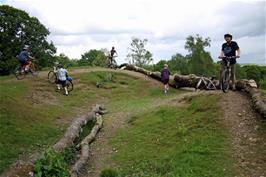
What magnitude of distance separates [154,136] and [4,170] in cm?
551

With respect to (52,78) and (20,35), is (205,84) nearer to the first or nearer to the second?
(52,78)

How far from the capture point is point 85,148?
14047 mm

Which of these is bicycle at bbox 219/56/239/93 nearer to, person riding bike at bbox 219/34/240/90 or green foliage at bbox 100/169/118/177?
person riding bike at bbox 219/34/240/90

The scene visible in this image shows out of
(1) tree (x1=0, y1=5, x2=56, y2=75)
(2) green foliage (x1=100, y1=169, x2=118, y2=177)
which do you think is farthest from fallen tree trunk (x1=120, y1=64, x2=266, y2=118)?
(1) tree (x1=0, y1=5, x2=56, y2=75)

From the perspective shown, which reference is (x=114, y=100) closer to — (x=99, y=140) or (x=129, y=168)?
(x=99, y=140)

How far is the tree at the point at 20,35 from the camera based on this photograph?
43750mm

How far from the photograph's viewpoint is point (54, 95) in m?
25.5

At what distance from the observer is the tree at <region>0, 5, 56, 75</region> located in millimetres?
43750

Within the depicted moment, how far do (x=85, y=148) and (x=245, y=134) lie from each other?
16.9ft

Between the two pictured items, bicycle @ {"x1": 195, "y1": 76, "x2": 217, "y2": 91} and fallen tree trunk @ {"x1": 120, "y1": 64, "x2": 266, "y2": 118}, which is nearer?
fallen tree trunk @ {"x1": 120, "y1": 64, "x2": 266, "y2": 118}

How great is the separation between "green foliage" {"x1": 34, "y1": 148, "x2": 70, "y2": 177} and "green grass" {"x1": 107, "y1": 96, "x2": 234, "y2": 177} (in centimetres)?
153

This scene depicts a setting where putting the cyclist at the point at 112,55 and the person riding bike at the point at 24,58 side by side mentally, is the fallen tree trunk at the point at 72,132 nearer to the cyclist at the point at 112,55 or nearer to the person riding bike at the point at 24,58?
the person riding bike at the point at 24,58

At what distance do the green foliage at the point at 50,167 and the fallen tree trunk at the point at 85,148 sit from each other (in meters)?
0.36

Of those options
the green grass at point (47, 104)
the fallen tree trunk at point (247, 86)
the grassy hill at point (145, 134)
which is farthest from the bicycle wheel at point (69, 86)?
the fallen tree trunk at point (247, 86)
